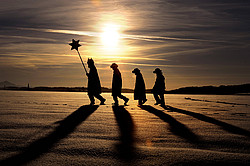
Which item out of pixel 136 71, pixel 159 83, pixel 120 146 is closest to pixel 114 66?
pixel 136 71

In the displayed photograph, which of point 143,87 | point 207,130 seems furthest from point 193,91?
point 207,130

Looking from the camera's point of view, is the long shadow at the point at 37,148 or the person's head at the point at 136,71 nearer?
the long shadow at the point at 37,148

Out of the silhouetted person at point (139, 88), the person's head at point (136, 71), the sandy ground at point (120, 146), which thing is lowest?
the sandy ground at point (120, 146)

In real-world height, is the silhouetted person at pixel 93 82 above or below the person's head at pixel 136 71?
below

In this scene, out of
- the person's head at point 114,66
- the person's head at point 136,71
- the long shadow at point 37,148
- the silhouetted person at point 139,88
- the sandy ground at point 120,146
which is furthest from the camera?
the person's head at point 136,71

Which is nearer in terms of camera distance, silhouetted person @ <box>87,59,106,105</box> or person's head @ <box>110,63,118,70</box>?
silhouetted person @ <box>87,59,106,105</box>

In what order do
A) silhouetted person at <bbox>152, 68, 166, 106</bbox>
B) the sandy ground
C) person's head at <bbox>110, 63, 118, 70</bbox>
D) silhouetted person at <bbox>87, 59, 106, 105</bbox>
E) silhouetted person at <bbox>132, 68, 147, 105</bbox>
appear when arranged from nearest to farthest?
1. the sandy ground
2. silhouetted person at <bbox>87, 59, 106, 105</bbox>
3. person's head at <bbox>110, 63, 118, 70</bbox>
4. silhouetted person at <bbox>152, 68, 166, 106</bbox>
5. silhouetted person at <bbox>132, 68, 147, 105</bbox>

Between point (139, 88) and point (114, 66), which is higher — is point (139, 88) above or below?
below

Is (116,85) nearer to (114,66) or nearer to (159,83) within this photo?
(114,66)

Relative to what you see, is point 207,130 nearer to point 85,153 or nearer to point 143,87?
point 85,153

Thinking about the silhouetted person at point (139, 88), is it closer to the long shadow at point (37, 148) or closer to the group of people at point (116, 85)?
the group of people at point (116, 85)

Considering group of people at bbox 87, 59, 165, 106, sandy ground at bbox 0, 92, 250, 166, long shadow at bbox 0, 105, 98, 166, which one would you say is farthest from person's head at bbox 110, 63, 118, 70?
long shadow at bbox 0, 105, 98, 166

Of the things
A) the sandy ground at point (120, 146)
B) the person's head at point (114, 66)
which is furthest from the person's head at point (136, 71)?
the sandy ground at point (120, 146)

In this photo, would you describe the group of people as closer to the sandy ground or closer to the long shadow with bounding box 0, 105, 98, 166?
the sandy ground
